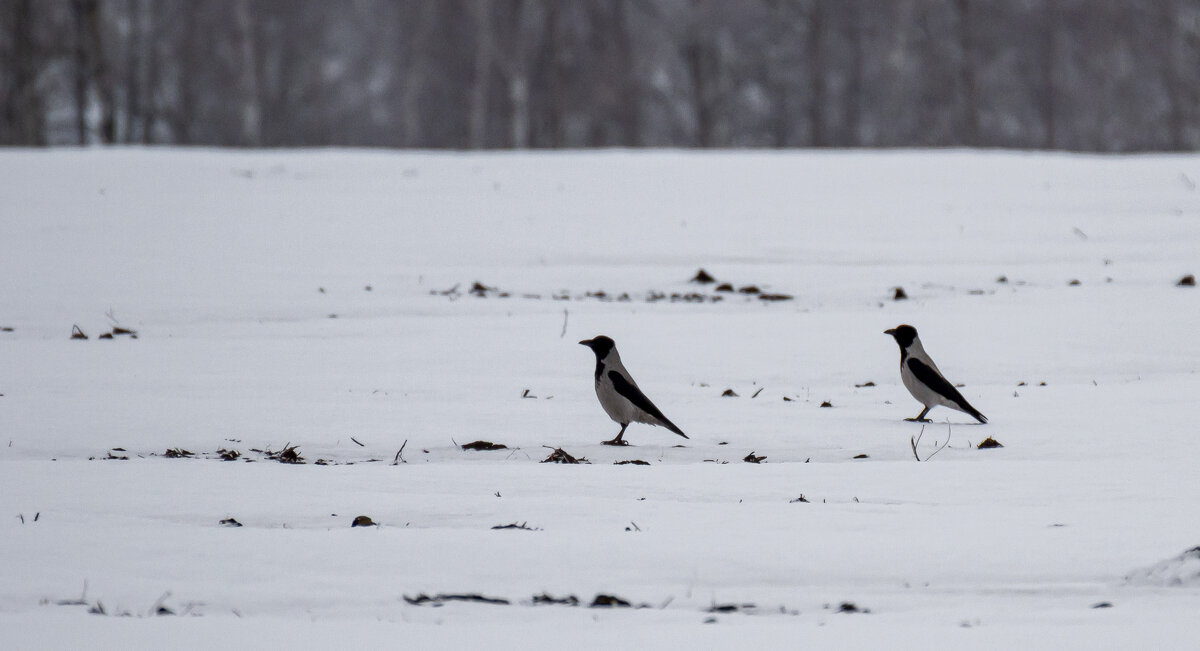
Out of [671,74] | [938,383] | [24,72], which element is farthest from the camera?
[671,74]

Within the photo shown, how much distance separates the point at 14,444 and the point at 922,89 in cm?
3635

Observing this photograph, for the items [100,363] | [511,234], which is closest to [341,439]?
[100,363]

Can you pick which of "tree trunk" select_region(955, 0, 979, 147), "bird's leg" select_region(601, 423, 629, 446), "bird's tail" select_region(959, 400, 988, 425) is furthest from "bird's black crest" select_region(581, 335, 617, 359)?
"tree trunk" select_region(955, 0, 979, 147)

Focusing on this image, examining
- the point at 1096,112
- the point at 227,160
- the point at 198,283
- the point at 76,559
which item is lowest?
the point at 76,559

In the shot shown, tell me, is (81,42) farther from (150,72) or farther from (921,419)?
(921,419)

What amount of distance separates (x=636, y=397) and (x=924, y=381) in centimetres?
167

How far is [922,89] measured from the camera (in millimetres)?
39719

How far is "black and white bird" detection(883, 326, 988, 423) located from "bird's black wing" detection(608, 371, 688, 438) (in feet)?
4.50

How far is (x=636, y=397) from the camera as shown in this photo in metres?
6.70

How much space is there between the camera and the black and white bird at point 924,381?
7094mm

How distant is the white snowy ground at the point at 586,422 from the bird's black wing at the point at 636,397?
17 cm

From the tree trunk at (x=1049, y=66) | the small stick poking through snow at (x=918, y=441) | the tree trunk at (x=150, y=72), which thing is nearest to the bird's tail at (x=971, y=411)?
the small stick poking through snow at (x=918, y=441)

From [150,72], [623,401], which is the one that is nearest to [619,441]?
[623,401]

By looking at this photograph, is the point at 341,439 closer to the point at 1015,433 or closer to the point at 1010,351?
the point at 1015,433
